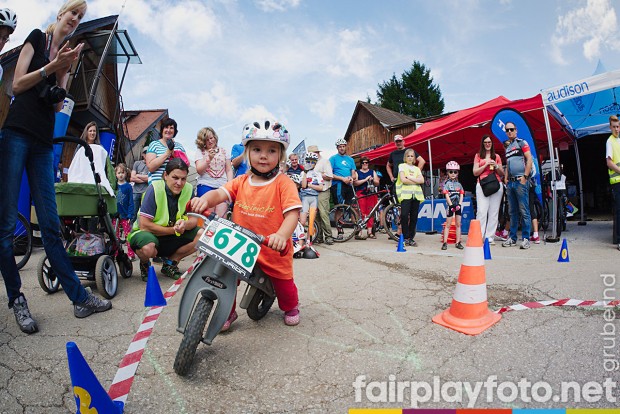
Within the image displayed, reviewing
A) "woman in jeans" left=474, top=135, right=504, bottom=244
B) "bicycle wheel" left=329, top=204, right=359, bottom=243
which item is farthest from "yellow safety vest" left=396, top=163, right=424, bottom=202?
"bicycle wheel" left=329, top=204, right=359, bottom=243

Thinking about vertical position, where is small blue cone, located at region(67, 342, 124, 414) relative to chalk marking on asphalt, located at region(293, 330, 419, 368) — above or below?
above

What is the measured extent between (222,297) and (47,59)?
6.99ft

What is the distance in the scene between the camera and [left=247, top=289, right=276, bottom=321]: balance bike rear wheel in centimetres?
275

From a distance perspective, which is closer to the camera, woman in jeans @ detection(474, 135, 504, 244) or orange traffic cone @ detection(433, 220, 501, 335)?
orange traffic cone @ detection(433, 220, 501, 335)

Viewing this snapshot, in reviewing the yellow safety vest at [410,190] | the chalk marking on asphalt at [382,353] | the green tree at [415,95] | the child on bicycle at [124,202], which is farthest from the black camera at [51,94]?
the green tree at [415,95]

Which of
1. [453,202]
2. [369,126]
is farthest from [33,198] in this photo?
[369,126]

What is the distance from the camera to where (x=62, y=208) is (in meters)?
3.42

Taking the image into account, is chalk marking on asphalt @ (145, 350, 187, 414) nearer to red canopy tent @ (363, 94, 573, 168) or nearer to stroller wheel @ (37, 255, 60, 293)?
stroller wheel @ (37, 255, 60, 293)

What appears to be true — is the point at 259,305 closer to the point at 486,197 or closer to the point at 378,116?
the point at 486,197

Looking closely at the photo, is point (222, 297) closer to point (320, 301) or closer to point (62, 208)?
point (320, 301)

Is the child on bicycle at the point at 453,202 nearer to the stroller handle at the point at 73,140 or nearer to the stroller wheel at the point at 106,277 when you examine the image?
the stroller wheel at the point at 106,277

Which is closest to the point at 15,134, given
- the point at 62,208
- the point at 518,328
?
the point at 62,208

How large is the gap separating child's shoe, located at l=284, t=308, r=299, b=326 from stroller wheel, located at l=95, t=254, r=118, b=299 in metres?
1.80

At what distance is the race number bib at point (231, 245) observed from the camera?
207cm
